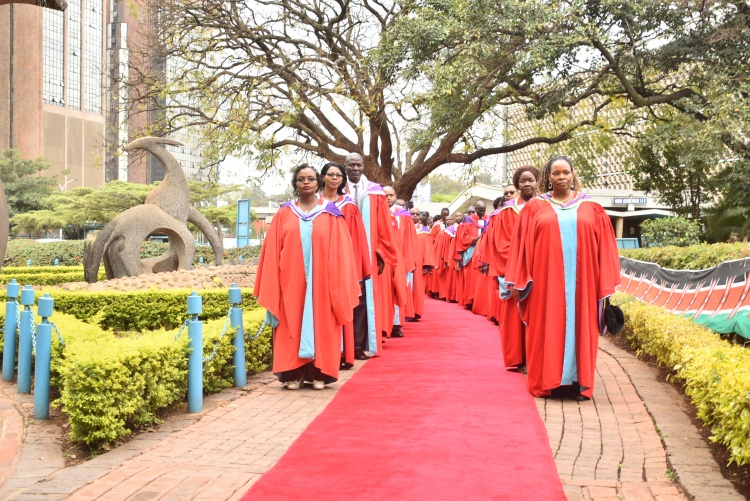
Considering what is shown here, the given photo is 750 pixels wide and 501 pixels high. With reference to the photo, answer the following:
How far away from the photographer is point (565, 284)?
685cm

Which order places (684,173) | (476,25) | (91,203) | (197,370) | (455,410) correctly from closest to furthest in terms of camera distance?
(455,410) → (197,370) → (476,25) → (684,173) → (91,203)

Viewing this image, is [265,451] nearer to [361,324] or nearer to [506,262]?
[361,324]

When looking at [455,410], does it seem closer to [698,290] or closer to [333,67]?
[698,290]

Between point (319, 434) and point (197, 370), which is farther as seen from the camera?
point (197, 370)

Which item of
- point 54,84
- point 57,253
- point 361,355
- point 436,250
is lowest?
point 361,355

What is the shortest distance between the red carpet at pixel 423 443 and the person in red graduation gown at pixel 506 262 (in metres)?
0.20

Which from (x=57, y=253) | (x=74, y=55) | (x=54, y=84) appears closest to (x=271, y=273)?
(x=57, y=253)

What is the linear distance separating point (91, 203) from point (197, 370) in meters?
40.1

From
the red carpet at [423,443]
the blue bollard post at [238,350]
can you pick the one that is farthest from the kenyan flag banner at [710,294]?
the blue bollard post at [238,350]

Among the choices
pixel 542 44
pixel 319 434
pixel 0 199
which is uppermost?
pixel 542 44

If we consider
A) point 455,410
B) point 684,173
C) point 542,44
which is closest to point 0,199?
point 455,410

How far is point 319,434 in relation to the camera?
18.2 ft

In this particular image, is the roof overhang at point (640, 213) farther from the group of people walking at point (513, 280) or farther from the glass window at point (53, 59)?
the glass window at point (53, 59)

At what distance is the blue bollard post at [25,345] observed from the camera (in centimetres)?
763
